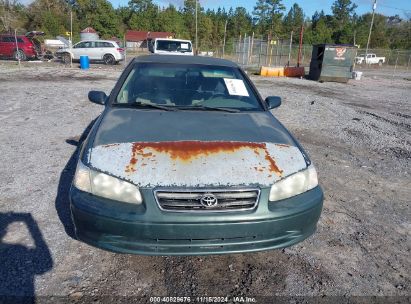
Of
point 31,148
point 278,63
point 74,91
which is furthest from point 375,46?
point 31,148

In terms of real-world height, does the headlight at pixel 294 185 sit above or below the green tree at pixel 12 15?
below

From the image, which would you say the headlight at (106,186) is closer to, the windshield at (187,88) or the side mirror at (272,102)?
the windshield at (187,88)

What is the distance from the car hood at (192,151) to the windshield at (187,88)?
0.42 m

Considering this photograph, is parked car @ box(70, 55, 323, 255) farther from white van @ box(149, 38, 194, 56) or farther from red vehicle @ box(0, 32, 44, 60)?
red vehicle @ box(0, 32, 44, 60)

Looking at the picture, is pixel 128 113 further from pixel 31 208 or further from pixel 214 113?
pixel 31 208

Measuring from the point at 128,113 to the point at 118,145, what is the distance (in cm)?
71

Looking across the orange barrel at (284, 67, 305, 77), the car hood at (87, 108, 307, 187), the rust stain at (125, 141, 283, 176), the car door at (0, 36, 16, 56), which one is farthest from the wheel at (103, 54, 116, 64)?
the rust stain at (125, 141, 283, 176)

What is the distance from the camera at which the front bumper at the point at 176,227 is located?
87.7 inches

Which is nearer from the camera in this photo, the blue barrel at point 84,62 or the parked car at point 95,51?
the blue barrel at point 84,62

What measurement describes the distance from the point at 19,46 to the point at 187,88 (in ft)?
77.6

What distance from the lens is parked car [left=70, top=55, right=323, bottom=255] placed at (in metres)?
2.25

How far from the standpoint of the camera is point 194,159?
96.3 inches

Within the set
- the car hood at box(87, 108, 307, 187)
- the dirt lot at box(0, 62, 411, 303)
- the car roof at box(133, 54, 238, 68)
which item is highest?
the car roof at box(133, 54, 238, 68)

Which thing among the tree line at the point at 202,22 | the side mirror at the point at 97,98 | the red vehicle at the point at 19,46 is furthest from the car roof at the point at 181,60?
the tree line at the point at 202,22
